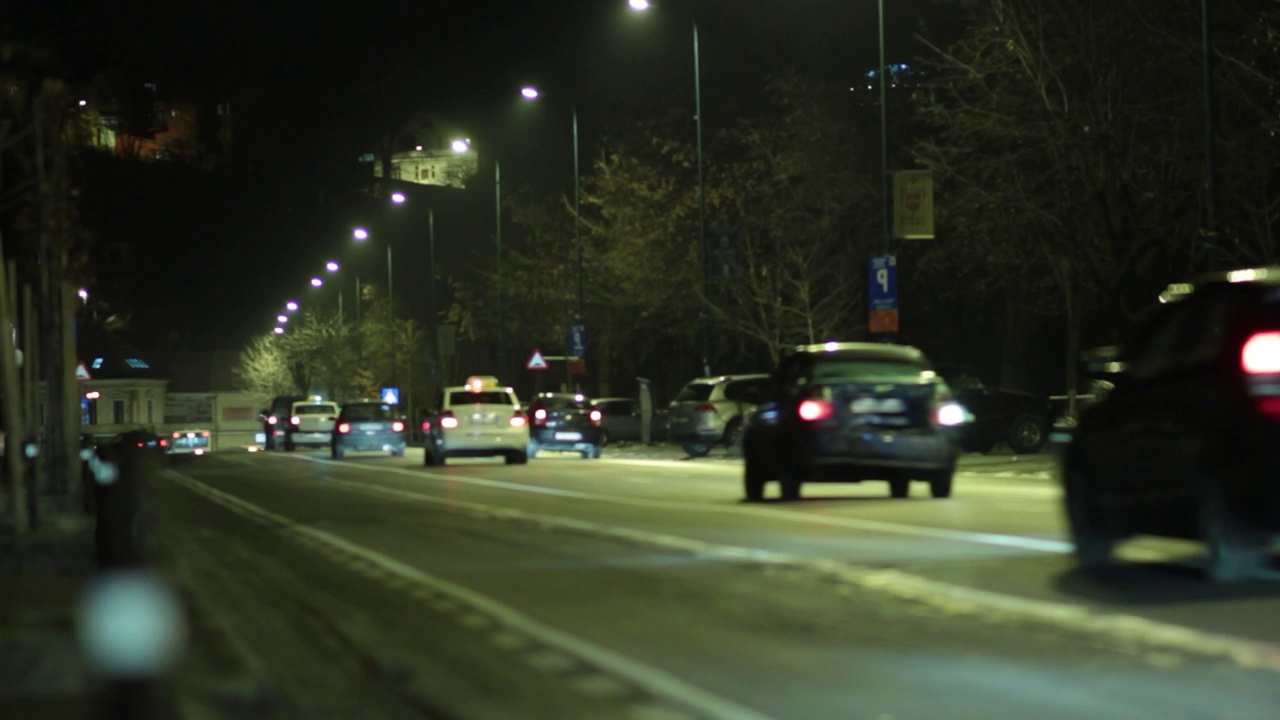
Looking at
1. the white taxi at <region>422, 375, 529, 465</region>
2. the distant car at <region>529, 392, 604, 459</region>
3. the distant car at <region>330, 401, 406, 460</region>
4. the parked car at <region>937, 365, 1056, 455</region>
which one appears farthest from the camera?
the distant car at <region>330, 401, 406, 460</region>

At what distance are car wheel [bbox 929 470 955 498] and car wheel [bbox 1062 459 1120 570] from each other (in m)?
7.94

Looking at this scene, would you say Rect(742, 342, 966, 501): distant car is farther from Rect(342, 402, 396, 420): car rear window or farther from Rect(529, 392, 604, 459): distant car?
Rect(342, 402, 396, 420): car rear window

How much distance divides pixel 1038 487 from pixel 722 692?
16.3 metres

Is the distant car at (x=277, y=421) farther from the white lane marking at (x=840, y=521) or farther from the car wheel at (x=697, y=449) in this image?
the white lane marking at (x=840, y=521)

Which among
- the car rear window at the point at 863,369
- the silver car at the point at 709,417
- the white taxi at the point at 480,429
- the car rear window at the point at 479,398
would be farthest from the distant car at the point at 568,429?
the car rear window at the point at 863,369

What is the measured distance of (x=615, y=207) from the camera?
193 ft

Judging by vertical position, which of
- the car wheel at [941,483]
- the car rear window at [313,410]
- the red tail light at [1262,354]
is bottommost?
the car wheel at [941,483]

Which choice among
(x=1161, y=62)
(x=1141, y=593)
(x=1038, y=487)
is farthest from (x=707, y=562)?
(x=1161, y=62)

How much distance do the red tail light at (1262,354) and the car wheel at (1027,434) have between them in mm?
25437

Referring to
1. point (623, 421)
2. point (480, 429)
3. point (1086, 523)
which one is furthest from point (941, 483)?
point (623, 421)

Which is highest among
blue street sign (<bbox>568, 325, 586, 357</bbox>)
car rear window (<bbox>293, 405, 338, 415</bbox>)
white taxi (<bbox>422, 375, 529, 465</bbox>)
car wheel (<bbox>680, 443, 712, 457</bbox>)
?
blue street sign (<bbox>568, 325, 586, 357</bbox>)

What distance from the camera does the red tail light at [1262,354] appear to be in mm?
10250

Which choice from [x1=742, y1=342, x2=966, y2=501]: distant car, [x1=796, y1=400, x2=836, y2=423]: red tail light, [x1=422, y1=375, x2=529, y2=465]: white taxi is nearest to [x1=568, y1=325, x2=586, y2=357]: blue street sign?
[x1=422, y1=375, x2=529, y2=465]: white taxi

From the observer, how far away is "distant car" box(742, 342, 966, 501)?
63.7 ft
